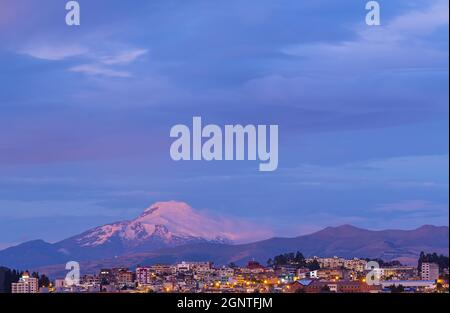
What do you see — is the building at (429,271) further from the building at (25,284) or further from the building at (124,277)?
the building at (25,284)

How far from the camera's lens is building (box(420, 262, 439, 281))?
7738 cm

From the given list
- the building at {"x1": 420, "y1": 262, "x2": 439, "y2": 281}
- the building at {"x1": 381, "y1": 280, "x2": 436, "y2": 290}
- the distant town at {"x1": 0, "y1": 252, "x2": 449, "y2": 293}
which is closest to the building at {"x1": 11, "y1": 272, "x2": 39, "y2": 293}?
the distant town at {"x1": 0, "y1": 252, "x2": 449, "y2": 293}

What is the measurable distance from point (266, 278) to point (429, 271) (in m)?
15.7

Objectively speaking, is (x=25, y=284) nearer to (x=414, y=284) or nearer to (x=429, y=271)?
(x=414, y=284)

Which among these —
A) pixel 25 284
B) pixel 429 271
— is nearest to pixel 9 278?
pixel 25 284

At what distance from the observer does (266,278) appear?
226ft

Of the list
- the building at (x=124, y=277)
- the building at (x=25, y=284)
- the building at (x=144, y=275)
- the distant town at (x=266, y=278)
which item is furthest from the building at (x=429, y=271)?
the building at (x=25, y=284)

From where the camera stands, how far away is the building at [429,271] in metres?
77.4
